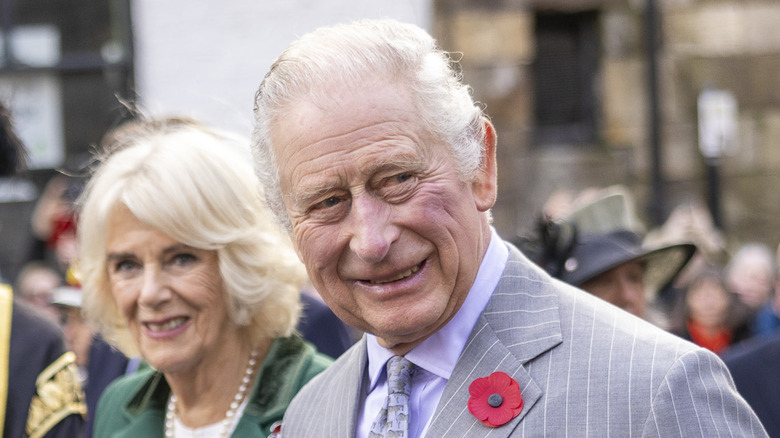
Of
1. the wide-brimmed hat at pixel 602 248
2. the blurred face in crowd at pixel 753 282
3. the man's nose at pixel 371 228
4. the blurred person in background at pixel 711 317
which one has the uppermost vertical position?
the man's nose at pixel 371 228

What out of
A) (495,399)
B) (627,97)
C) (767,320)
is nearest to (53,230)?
(767,320)

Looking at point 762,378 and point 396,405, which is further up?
point 396,405

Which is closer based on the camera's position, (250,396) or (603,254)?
(250,396)

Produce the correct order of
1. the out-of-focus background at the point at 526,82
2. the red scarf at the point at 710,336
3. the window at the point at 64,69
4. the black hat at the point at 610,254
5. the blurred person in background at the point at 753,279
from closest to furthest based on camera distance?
the black hat at the point at 610,254
the red scarf at the point at 710,336
the blurred person in background at the point at 753,279
the out-of-focus background at the point at 526,82
the window at the point at 64,69

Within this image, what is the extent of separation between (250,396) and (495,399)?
132 centimetres

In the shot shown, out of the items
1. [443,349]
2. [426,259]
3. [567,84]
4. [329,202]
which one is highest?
[329,202]

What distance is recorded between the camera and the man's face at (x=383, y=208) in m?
2.00

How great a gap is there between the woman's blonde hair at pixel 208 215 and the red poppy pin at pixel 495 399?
1.32 metres

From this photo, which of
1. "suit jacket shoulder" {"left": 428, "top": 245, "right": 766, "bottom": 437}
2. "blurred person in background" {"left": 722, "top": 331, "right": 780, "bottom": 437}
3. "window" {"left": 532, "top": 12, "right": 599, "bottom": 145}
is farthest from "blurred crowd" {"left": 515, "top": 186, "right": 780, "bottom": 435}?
"window" {"left": 532, "top": 12, "right": 599, "bottom": 145}

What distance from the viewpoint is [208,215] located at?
3141mm

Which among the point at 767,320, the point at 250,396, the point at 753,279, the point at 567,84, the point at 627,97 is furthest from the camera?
the point at 567,84

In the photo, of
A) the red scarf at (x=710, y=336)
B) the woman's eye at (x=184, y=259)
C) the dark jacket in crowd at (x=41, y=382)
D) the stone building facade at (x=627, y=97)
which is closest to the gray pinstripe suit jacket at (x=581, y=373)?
the woman's eye at (x=184, y=259)

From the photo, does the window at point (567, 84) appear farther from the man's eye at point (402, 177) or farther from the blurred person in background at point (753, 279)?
the man's eye at point (402, 177)

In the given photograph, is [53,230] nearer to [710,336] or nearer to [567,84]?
[710,336]
